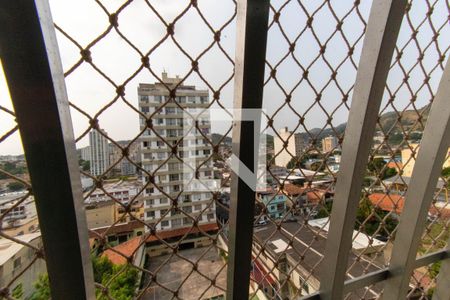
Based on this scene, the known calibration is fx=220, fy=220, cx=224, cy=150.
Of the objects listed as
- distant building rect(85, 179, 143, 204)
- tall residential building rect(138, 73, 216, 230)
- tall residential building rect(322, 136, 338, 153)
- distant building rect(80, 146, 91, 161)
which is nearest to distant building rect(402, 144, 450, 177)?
tall residential building rect(322, 136, 338, 153)

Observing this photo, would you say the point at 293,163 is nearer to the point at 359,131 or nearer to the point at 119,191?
the point at 359,131

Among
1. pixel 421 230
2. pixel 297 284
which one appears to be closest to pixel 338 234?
pixel 297 284

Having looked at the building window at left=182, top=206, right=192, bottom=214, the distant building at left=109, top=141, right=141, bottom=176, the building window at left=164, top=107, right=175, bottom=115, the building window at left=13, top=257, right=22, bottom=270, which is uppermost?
the building window at left=164, top=107, right=175, bottom=115

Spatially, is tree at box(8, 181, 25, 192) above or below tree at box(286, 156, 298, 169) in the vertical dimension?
above

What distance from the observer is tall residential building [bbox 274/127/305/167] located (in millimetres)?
772

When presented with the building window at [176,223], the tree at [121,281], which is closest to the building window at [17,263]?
the tree at [121,281]

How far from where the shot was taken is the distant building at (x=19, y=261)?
18.6 inches

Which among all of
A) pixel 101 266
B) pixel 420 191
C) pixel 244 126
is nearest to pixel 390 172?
pixel 420 191

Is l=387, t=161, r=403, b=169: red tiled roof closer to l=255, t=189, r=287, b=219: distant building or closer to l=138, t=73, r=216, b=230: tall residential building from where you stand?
l=255, t=189, r=287, b=219: distant building

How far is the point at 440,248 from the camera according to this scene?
46.0 inches

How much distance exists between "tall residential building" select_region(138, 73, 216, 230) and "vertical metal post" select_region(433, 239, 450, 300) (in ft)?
4.20

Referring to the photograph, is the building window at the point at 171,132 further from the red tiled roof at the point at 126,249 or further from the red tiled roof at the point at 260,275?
the red tiled roof at the point at 260,275

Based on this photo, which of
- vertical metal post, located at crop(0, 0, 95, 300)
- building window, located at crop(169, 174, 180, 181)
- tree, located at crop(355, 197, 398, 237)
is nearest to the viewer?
vertical metal post, located at crop(0, 0, 95, 300)

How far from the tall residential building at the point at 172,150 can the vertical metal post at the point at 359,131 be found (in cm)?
46
